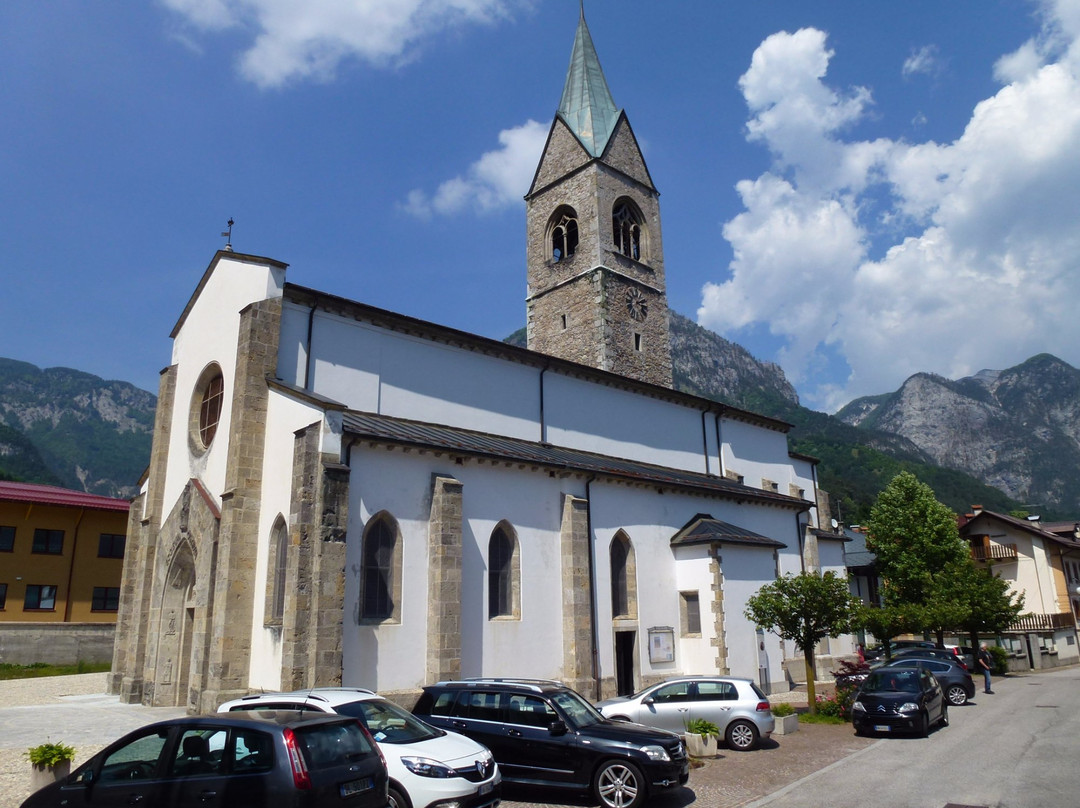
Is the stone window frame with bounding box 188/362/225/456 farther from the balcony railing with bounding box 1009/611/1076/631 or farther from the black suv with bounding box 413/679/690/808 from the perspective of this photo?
the balcony railing with bounding box 1009/611/1076/631

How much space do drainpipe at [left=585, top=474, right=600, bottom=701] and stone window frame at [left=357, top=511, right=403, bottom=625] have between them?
601 cm

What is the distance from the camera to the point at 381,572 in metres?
17.2

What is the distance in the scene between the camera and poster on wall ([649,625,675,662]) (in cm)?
2234

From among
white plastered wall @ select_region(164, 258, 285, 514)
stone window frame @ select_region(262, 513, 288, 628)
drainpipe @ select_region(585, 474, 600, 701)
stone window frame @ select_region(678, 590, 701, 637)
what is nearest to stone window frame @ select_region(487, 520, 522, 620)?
drainpipe @ select_region(585, 474, 600, 701)

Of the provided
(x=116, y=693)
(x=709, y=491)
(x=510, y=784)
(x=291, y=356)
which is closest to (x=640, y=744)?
(x=510, y=784)

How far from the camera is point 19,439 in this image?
12125 cm

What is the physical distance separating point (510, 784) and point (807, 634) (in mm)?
11239

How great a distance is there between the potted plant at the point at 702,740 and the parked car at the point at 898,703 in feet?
14.7

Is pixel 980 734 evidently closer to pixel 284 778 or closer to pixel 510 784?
pixel 510 784

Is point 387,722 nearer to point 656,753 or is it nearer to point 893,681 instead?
point 656,753

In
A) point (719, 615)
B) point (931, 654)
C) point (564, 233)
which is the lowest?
point (931, 654)

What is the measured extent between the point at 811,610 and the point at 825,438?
13200 centimetres

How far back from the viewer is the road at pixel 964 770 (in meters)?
10.5

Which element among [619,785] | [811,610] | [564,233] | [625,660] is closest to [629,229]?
[564,233]
